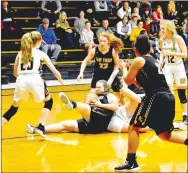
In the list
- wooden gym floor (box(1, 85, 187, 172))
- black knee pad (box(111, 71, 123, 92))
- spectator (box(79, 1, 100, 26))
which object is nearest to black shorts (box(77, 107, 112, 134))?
wooden gym floor (box(1, 85, 187, 172))

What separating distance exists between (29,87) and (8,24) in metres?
7.43

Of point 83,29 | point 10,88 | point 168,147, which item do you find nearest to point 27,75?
point 168,147

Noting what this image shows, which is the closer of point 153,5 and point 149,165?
point 149,165

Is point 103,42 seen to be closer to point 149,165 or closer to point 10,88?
point 149,165

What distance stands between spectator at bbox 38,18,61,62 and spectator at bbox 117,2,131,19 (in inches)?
103

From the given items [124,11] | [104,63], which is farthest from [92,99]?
[124,11]

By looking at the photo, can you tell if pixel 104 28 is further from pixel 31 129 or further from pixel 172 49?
pixel 31 129

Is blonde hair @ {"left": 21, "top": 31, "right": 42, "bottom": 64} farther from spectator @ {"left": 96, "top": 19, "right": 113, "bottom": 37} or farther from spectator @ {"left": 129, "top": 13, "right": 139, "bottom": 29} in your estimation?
spectator @ {"left": 129, "top": 13, "right": 139, "bottom": 29}

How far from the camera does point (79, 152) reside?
23.0 feet

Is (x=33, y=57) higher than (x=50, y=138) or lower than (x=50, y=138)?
higher

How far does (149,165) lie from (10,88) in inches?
316

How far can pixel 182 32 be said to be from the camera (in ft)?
59.2

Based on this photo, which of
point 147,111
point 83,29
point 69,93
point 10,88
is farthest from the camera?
point 83,29

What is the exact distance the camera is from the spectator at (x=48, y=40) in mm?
15219
